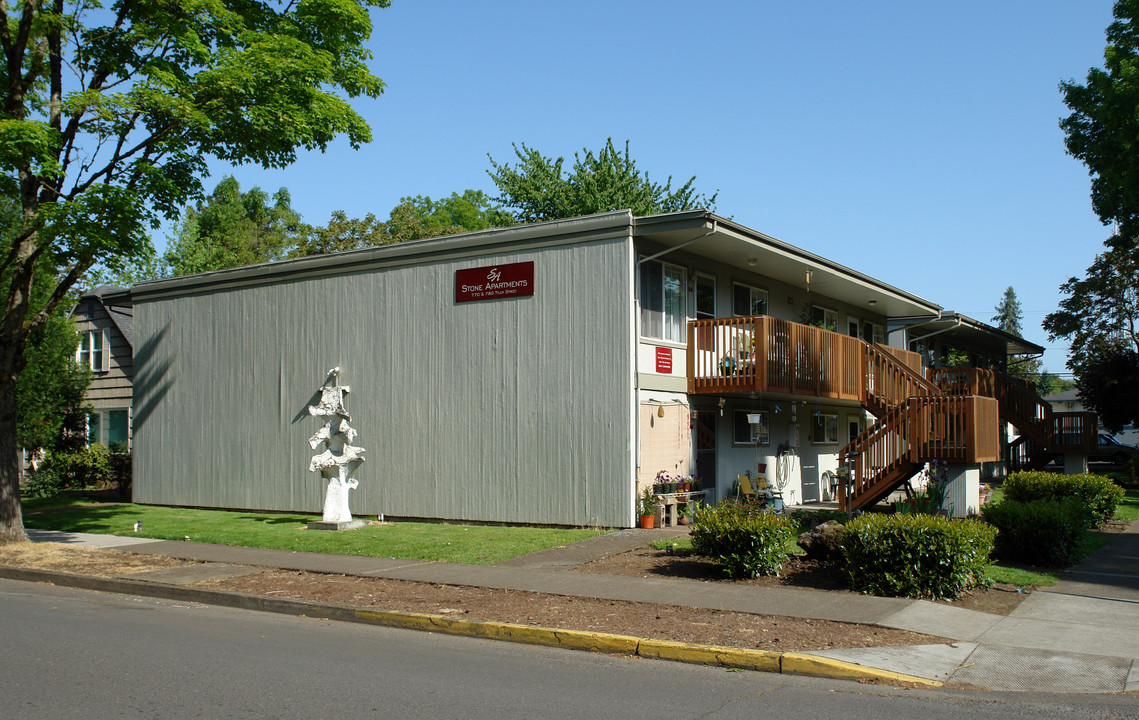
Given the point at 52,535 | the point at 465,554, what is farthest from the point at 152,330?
the point at 465,554

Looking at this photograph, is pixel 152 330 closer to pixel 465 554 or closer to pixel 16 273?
pixel 16 273

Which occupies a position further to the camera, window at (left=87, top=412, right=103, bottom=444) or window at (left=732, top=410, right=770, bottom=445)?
window at (left=87, top=412, right=103, bottom=444)

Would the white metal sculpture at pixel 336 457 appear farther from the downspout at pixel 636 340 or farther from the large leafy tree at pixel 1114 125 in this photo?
the large leafy tree at pixel 1114 125

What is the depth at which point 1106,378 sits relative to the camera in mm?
37125

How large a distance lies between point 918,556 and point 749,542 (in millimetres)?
1944

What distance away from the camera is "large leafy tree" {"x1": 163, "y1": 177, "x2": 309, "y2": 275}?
42.6 m

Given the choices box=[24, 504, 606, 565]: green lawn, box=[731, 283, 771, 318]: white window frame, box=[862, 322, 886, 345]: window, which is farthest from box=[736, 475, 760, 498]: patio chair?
box=[862, 322, 886, 345]: window

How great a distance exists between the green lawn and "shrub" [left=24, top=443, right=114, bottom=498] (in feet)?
25.3

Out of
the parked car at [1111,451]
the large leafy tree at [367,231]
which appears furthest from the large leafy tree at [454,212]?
the parked car at [1111,451]

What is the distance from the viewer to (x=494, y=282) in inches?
702

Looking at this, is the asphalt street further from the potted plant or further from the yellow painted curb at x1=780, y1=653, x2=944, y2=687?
the potted plant

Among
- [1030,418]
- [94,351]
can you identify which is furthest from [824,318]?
[94,351]

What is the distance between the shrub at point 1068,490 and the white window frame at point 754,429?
5280 mm

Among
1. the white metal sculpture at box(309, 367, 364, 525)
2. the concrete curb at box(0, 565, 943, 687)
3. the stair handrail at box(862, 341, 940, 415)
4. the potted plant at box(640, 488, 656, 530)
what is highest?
the stair handrail at box(862, 341, 940, 415)
